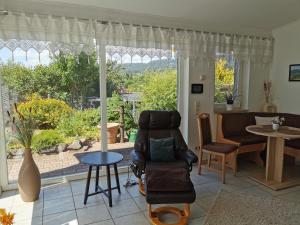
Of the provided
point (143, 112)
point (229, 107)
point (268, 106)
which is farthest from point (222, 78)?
point (143, 112)

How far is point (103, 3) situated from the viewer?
328 cm

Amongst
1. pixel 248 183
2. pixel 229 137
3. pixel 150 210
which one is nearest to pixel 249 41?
pixel 229 137

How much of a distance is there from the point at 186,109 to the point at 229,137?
0.91m

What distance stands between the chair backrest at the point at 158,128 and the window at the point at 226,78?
59.7 inches

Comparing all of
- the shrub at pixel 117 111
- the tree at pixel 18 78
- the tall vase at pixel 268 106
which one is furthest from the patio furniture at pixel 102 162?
the tall vase at pixel 268 106

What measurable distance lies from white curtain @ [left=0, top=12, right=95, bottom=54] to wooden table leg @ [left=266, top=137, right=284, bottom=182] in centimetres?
293

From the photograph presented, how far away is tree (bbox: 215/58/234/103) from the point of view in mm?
Result: 4574

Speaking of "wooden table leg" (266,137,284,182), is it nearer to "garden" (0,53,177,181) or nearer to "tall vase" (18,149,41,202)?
"garden" (0,53,177,181)

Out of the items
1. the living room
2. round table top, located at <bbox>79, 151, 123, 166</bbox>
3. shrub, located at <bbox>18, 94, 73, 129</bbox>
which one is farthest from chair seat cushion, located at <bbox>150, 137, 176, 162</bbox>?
shrub, located at <bbox>18, 94, 73, 129</bbox>

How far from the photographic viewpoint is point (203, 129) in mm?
3971

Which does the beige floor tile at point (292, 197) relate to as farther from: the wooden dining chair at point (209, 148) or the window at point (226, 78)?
the window at point (226, 78)

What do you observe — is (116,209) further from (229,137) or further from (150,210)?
(229,137)

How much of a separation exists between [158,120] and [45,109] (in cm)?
160

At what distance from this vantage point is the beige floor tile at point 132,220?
8.42 ft
